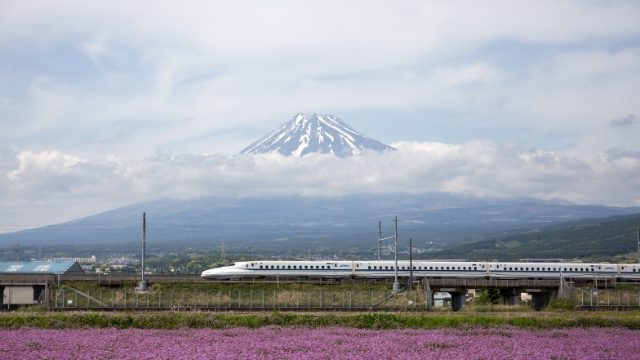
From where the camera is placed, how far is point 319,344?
81.3 feet

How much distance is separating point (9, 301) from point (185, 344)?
166 feet

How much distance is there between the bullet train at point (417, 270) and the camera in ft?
260

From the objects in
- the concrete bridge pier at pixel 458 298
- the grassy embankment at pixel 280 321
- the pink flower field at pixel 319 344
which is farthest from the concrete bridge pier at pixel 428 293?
the pink flower field at pixel 319 344

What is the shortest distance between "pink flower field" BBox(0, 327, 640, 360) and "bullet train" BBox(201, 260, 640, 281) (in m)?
48.1

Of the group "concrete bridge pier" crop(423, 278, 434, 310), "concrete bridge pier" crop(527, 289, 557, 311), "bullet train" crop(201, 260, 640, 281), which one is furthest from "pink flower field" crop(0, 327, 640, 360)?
"bullet train" crop(201, 260, 640, 281)

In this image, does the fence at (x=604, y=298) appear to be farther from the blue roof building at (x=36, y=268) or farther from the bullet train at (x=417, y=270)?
the blue roof building at (x=36, y=268)

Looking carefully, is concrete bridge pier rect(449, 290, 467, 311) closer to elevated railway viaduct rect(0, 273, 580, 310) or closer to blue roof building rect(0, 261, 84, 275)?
elevated railway viaduct rect(0, 273, 580, 310)

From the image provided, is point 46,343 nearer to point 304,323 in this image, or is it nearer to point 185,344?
point 185,344

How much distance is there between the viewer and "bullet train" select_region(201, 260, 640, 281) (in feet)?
260

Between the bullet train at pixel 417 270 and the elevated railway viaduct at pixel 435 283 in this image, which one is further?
the bullet train at pixel 417 270

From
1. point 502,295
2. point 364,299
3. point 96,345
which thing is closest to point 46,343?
point 96,345

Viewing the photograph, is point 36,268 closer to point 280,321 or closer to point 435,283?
point 435,283

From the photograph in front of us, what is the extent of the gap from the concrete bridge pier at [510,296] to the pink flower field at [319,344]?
42.5 m

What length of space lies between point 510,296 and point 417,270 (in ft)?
33.8
